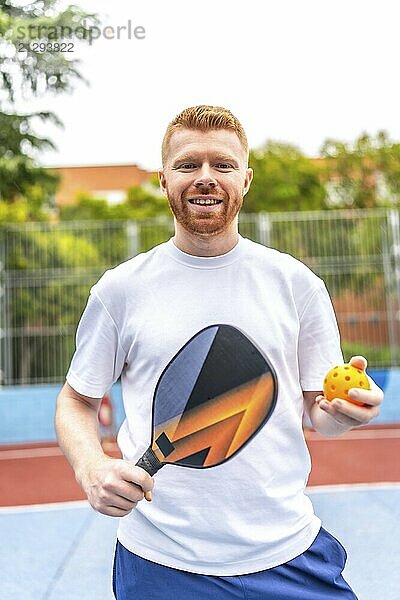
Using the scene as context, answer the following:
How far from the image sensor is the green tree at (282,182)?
79.4 ft

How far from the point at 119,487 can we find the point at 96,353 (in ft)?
1.64

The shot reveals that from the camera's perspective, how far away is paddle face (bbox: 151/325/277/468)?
5.47ft

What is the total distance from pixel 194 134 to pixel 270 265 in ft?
1.06

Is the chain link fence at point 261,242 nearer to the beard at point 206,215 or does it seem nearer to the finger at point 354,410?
the beard at point 206,215

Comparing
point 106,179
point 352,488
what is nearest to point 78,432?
point 352,488

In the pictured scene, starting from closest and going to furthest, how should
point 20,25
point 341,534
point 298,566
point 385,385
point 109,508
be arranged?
point 109,508 < point 298,566 < point 341,534 < point 20,25 < point 385,385

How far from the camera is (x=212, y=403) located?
171 centimetres

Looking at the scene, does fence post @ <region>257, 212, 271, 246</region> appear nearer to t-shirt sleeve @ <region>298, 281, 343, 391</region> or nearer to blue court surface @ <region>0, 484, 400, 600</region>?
blue court surface @ <region>0, 484, 400, 600</region>

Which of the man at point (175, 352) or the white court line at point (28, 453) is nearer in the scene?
the man at point (175, 352)

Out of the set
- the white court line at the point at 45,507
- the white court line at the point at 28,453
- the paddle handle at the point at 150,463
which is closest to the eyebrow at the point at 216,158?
the paddle handle at the point at 150,463

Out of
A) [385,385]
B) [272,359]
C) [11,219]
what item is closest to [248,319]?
[272,359]

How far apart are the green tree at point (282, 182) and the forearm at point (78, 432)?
73.1ft

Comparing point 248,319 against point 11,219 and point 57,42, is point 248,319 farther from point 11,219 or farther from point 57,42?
point 11,219

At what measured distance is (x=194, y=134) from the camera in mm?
1826
